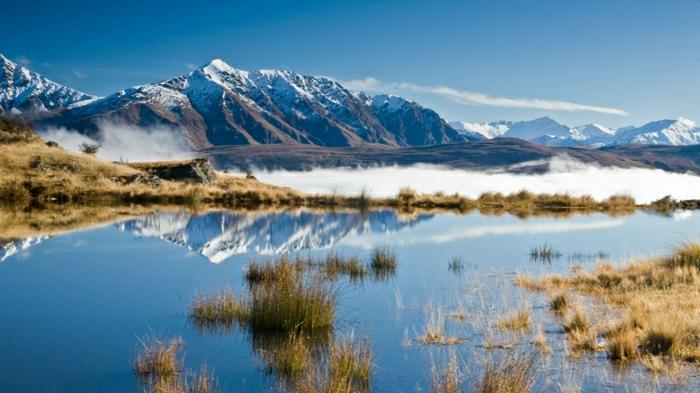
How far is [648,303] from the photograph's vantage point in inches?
388

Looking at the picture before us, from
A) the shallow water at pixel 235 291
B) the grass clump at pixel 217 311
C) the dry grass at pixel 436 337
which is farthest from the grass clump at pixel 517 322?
the grass clump at pixel 217 311

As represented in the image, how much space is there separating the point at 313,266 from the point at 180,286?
2866 mm

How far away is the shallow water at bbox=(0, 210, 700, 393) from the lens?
6.77 m

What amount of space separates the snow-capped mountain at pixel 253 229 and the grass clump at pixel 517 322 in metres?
5.82

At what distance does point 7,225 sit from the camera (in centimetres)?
2038

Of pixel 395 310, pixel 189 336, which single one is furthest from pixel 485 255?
pixel 189 336

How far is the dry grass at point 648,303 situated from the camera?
25.0 ft

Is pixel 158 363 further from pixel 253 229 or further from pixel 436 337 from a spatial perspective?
pixel 253 229

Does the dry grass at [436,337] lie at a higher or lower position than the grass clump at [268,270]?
lower

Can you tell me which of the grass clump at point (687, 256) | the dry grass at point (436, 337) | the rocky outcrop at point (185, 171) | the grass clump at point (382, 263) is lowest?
the grass clump at point (382, 263)

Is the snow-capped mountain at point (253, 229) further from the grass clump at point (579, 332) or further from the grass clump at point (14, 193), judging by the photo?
the grass clump at point (14, 193)

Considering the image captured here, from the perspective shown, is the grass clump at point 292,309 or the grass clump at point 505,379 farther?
the grass clump at point 292,309

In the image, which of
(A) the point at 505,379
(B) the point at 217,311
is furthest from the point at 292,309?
(A) the point at 505,379

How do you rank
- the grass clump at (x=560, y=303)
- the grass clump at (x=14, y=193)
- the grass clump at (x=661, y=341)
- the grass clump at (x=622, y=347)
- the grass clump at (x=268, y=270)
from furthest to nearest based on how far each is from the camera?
the grass clump at (x=14, y=193) < the grass clump at (x=268, y=270) < the grass clump at (x=560, y=303) < the grass clump at (x=661, y=341) < the grass clump at (x=622, y=347)
